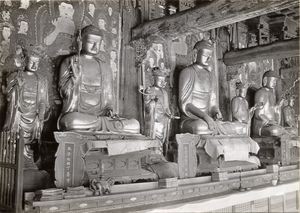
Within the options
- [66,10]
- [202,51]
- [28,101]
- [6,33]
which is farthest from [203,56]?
[6,33]

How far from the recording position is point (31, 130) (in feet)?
14.9

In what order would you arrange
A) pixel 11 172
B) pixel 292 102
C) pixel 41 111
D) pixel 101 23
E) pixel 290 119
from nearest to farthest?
1. pixel 11 172
2. pixel 41 111
3. pixel 101 23
4. pixel 290 119
5. pixel 292 102

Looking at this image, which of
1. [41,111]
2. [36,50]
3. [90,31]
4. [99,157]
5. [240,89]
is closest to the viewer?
[99,157]

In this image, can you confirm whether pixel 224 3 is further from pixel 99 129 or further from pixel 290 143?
pixel 290 143

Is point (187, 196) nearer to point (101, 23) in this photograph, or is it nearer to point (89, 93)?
point (89, 93)

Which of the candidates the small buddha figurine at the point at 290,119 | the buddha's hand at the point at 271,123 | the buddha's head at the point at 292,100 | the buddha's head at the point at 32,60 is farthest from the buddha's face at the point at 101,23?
the buddha's head at the point at 292,100

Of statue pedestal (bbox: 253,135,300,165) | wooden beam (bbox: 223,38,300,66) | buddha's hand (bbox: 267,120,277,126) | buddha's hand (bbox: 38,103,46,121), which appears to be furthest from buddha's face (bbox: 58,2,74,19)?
buddha's hand (bbox: 267,120,277,126)

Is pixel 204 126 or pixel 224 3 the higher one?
pixel 224 3

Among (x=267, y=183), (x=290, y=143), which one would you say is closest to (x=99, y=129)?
(x=267, y=183)

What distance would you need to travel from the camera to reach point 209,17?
468 cm

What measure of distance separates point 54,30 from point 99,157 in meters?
1.93

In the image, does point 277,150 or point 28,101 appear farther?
point 277,150

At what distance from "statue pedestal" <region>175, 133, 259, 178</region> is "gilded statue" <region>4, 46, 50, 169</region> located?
1.85m

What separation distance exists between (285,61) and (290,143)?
309 centimetres
